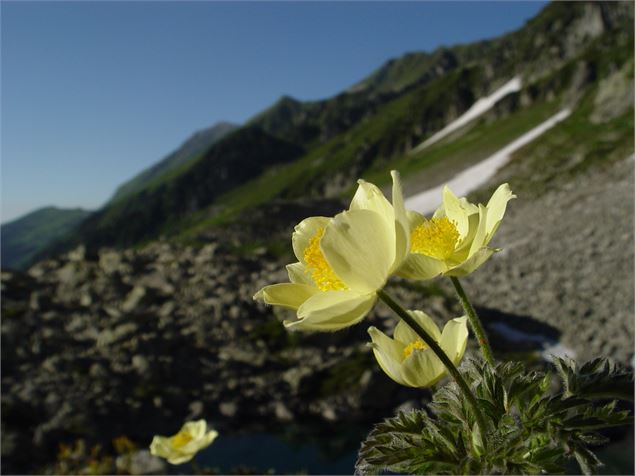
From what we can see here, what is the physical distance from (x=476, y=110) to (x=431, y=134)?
10.9 meters

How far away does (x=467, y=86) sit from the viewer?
4365 inches

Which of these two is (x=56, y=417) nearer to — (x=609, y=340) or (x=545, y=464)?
(x=545, y=464)

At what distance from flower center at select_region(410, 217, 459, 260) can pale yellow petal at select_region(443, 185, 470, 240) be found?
0.09 metres

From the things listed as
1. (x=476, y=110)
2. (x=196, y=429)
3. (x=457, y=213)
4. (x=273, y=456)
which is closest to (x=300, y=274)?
(x=457, y=213)

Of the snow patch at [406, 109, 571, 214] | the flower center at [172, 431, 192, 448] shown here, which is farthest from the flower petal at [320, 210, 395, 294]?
the snow patch at [406, 109, 571, 214]

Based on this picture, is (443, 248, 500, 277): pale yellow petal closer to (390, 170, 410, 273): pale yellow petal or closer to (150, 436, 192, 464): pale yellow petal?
(390, 170, 410, 273): pale yellow petal

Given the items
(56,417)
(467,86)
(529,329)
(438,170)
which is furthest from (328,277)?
(467,86)

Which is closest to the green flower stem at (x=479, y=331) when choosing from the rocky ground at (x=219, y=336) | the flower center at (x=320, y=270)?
the flower center at (x=320, y=270)

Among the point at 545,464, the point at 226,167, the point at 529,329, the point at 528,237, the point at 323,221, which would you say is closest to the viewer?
the point at 545,464

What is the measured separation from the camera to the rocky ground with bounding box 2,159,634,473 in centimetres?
1288

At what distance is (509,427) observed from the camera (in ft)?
4.78

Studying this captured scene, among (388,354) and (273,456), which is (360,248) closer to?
(388,354)

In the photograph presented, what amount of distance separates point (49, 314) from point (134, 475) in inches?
401

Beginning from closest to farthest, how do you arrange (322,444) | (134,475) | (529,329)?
(134,475)
(322,444)
(529,329)
